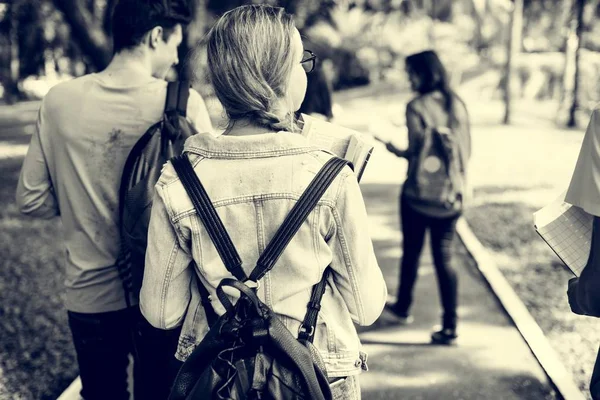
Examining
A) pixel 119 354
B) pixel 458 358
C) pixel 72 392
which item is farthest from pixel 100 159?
pixel 458 358

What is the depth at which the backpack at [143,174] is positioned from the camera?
254 cm

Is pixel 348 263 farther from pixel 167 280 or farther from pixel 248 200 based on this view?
pixel 167 280

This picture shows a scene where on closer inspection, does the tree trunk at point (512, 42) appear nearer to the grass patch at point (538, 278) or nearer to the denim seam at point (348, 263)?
the grass patch at point (538, 278)

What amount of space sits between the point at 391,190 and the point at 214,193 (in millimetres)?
9046

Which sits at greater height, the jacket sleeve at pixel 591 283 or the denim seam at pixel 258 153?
the denim seam at pixel 258 153

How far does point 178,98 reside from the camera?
9.02ft

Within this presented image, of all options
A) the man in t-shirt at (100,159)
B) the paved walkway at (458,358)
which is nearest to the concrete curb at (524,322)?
the paved walkway at (458,358)

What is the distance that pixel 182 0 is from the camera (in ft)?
9.77

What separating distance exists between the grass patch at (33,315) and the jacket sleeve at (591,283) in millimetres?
3341

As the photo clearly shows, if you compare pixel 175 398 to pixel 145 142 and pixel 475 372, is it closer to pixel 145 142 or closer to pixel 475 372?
pixel 145 142

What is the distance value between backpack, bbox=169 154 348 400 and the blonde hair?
246 mm

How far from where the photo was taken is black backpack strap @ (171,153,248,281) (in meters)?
1.89

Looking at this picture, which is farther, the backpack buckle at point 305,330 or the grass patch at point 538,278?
the grass patch at point 538,278

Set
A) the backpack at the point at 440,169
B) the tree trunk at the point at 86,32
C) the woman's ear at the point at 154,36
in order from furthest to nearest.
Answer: the tree trunk at the point at 86,32
the backpack at the point at 440,169
the woman's ear at the point at 154,36
